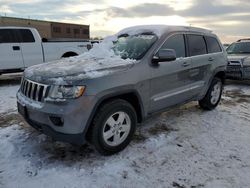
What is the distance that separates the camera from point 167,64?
183 inches

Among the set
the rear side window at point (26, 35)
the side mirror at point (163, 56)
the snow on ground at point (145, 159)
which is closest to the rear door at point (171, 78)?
the side mirror at point (163, 56)

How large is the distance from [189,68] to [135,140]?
174 centimetres

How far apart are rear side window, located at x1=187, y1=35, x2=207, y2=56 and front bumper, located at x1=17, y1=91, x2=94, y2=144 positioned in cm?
267

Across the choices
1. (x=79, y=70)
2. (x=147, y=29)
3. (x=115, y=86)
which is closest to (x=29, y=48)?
(x=147, y=29)

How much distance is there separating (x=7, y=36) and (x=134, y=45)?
633 cm

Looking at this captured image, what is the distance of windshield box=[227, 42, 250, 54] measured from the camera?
10555 mm

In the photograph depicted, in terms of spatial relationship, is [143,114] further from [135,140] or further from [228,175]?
[228,175]

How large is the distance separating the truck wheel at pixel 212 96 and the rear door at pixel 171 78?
3.57 ft

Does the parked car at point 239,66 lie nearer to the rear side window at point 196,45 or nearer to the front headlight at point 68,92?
the rear side window at point 196,45

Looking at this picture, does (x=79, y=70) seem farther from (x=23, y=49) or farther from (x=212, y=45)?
(x=23, y=49)

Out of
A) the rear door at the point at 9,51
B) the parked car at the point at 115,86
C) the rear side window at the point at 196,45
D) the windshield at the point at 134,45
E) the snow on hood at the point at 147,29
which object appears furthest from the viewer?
the rear door at the point at 9,51

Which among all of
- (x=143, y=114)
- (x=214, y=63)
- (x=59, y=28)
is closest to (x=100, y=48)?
(x=143, y=114)

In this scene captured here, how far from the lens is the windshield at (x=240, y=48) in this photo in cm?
1055

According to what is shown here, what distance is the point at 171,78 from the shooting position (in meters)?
4.75
